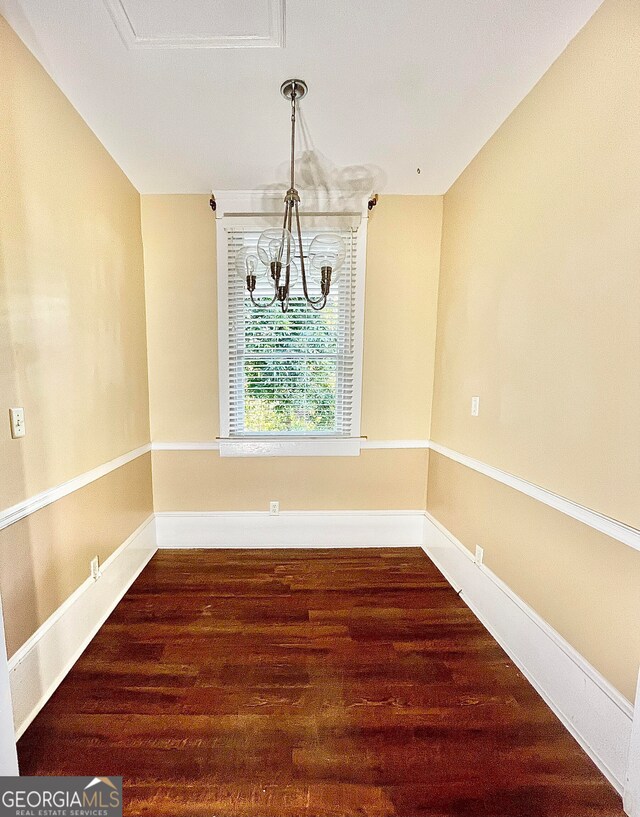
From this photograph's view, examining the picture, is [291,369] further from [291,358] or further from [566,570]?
[566,570]

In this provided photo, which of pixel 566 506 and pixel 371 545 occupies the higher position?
pixel 566 506

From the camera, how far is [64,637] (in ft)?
5.34

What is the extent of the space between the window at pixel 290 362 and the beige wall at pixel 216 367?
0.10 meters

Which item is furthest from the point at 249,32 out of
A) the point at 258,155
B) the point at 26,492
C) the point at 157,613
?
the point at 157,613

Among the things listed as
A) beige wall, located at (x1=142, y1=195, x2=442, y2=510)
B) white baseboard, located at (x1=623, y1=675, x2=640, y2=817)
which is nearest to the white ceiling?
beige wall, located at (x1=142, y1=195, x2=442, y2=510)

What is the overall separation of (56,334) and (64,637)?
1.40 meters

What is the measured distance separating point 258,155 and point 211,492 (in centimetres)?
231

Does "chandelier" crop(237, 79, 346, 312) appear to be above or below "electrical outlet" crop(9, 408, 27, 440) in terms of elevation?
above

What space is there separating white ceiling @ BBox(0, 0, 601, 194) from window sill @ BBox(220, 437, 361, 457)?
72.5 inches

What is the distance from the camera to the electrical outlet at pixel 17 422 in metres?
1.34

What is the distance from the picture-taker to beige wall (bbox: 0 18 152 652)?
1.34 metres

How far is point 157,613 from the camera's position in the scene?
2.01 metres

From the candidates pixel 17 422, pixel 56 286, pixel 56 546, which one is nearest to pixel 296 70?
pixel 56 286

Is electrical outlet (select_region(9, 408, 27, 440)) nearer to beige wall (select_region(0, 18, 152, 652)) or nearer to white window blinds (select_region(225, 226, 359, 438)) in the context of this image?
beige wall (select_region(0, 18, 152, 652))
